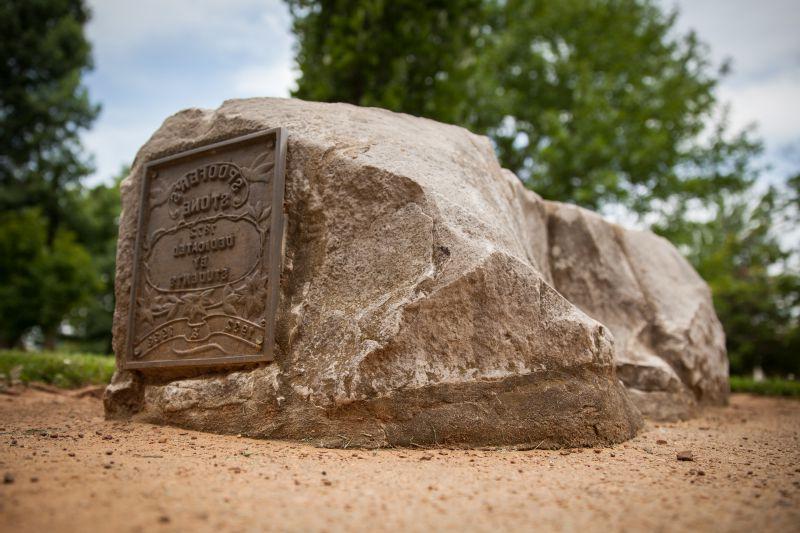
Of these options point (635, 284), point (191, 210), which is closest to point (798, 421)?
point (635, 284)

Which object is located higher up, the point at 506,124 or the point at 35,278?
the point at 506,124

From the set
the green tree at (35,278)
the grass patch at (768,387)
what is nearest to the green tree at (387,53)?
the grass patch at (768,387)

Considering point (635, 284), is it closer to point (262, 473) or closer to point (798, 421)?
point (798, 421)

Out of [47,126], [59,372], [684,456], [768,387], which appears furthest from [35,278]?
[768,387]

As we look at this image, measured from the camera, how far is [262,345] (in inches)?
151

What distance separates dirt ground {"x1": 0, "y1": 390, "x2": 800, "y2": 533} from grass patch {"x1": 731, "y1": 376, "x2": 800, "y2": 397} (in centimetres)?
587

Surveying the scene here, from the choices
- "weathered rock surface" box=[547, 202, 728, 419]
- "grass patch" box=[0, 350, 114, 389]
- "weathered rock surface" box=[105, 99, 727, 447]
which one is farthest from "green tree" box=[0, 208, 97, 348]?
"weathered rock surface" box=[547, 202, 728, 419]

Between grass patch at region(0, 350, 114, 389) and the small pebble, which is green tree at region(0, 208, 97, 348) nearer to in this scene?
grass patch at region(0, 350, 114, 389)

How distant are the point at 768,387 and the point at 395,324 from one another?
802 cm

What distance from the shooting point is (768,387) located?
9102mm

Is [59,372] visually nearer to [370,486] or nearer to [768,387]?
[370,486]

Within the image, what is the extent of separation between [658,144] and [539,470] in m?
12.5

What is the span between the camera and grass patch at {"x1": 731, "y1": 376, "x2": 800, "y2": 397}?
8.91 meters

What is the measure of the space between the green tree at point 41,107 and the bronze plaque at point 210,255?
13376 mm
